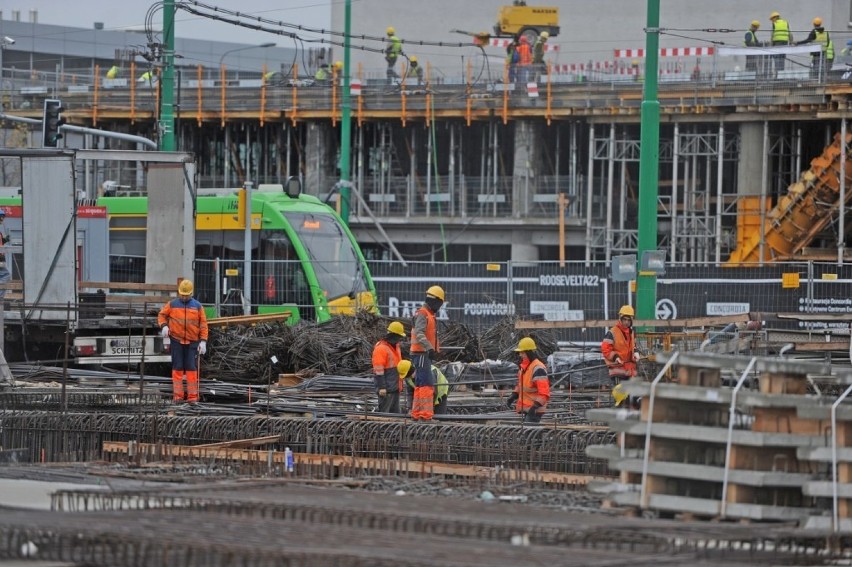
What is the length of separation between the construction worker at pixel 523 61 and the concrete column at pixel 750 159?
7057 millimetres

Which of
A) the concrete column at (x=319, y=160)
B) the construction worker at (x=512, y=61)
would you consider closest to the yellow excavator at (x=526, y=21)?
the construction worker at (x=512, y=61)

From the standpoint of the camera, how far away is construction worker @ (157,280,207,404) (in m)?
18.5

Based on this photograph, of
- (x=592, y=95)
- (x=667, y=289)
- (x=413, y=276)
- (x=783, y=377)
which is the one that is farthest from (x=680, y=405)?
(x=592, y=95)

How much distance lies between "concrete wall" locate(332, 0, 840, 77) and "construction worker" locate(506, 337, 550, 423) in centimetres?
3362

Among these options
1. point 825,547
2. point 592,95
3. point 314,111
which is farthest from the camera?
point 314,111

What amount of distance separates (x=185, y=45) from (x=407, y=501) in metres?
73.4

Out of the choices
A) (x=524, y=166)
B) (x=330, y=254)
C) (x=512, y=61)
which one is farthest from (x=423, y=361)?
(x=512, y=61)

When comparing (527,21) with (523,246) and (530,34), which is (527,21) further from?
(523,246)

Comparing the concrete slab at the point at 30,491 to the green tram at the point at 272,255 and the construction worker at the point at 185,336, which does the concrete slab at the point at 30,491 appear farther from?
the green tram at the point at 272,255

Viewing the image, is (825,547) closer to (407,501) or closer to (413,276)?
(407,501)

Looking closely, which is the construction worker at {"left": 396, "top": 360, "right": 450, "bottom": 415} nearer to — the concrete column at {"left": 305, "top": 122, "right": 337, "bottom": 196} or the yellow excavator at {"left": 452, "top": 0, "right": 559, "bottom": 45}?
the concrete column at {"left": 305, "top": 122, "right": 337, "bottom": 196}

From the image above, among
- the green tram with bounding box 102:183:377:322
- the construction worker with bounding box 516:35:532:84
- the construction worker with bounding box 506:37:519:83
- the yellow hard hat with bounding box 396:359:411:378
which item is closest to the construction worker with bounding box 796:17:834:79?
the construction worker with bounding box 516:35:532:84

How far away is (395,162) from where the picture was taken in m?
50.5

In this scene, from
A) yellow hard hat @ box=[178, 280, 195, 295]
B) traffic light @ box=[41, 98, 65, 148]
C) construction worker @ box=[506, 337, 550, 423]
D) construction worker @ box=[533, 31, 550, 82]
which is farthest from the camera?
construction worker @ box=[533, 31, 550, 82]
